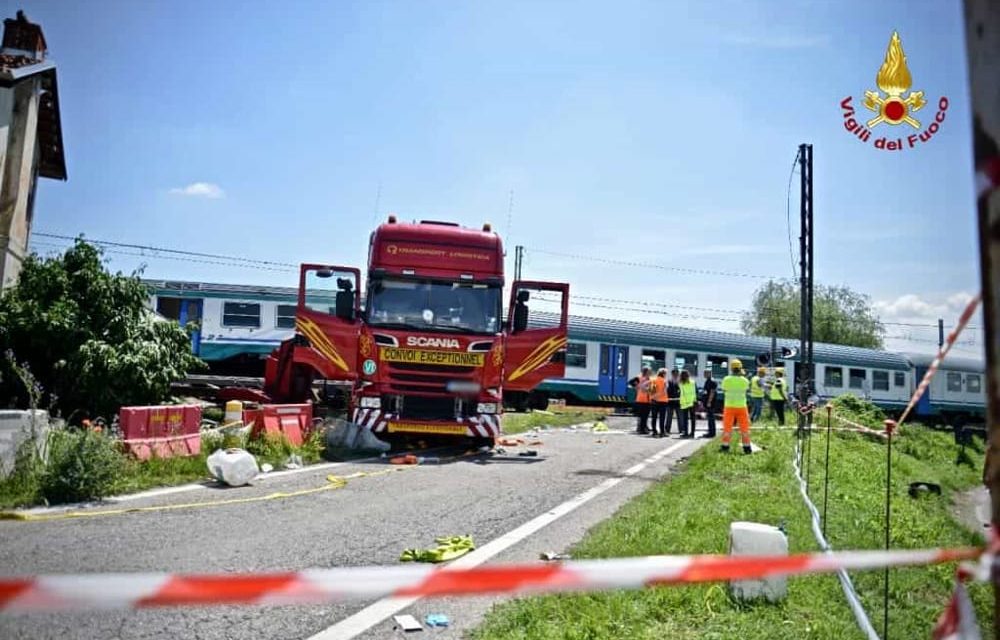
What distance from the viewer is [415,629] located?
451 centimetres

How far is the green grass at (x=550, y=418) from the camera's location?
20.1 meters

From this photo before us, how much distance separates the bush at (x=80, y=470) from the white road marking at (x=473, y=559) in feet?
13.6

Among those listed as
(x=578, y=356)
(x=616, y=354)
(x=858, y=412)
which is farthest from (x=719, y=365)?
(x=858, y=412)

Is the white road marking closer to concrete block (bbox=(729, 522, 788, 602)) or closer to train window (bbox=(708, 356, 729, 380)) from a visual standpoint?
concrete block (bbox=(729, 522, 788, 602))

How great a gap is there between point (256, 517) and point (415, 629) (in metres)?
3.38

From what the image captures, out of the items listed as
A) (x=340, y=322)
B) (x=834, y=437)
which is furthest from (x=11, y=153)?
(x=834, y=437)

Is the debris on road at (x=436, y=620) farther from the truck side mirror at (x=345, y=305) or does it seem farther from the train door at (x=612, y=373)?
the train door at (x=612, y=373)

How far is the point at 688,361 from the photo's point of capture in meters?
30.6

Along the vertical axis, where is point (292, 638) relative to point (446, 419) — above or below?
below

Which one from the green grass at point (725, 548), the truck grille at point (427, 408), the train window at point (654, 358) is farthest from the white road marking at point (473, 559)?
the train window at point (654, 358)

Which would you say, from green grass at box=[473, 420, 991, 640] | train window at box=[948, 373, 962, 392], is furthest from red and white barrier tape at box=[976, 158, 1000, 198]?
train window at box=[948, 373, 962, 392]

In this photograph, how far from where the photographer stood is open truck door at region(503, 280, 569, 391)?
1362 cm

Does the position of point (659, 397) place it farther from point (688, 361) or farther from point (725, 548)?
point (725, 548)

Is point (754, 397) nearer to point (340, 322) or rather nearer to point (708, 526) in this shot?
point (340, 322)
